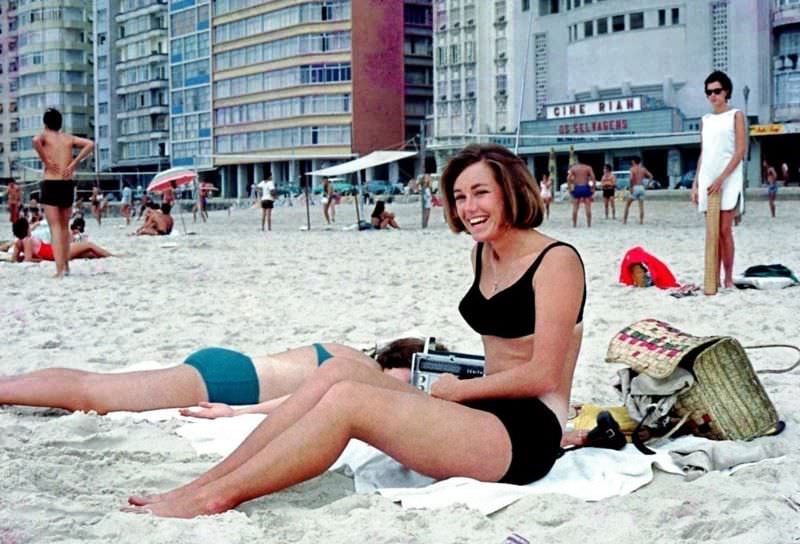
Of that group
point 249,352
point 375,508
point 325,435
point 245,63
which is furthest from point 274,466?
point 245,63

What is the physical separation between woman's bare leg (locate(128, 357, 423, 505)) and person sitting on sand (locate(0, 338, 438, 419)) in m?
0.89

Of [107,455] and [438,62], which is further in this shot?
[438,62]

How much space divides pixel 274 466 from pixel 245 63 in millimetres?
70464

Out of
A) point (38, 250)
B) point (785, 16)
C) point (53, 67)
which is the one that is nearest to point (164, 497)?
point (38, 250)

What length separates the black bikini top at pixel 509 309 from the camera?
2867mm

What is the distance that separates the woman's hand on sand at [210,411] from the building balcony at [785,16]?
160 ft

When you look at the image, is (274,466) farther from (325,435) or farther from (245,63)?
(245,63)

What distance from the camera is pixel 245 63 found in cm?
7069

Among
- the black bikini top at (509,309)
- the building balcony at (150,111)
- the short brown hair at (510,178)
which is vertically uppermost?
the building balcony at (150,111)

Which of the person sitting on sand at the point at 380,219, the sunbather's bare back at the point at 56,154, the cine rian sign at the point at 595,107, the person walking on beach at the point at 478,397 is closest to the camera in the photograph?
the person walking on beach at the point at 478,397

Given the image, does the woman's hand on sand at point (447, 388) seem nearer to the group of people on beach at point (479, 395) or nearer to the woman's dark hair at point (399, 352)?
the group of people on beach at point (479, 395)

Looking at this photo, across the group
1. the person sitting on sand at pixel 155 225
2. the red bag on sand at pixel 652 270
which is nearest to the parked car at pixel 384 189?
the person sitting on sand at pixel 155 225

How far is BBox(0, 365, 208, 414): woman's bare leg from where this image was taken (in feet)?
13.0

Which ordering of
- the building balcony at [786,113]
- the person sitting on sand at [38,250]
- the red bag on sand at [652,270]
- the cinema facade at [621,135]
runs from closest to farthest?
the red bag on sand at [652,270], the person sitting on sand at [38,250], the building balcony at [786,113], the cinema facade at [621,135]
